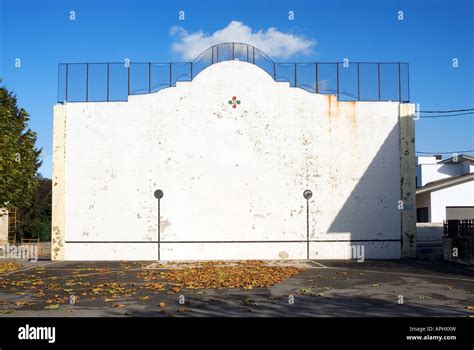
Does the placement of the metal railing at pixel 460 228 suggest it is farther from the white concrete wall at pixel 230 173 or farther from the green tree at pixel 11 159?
the green tree at pixel 11 159

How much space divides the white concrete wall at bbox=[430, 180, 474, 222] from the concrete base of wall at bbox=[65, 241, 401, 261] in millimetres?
14614

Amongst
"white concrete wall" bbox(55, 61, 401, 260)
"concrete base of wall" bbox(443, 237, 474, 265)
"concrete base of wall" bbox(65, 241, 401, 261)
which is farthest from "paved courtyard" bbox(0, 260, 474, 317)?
"white concrete wall" bbox(55, 61, 401, 260)

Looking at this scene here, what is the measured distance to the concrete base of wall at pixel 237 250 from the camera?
2358 cm

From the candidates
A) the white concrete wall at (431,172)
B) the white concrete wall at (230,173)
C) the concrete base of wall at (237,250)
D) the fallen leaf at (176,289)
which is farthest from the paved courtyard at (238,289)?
the white concrete wall at (431,172)

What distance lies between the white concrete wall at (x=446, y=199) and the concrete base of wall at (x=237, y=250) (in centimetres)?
1461

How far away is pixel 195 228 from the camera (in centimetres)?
2369

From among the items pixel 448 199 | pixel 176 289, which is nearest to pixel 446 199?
pixel 448 199

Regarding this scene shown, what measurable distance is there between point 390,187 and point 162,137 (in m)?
10.5

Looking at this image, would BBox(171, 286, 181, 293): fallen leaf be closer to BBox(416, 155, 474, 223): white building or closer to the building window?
BBox(416, 155, 474, 223): white building

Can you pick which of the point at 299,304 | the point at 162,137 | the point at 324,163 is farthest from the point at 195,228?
the point at 299,304

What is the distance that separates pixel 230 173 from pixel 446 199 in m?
→ 19.9

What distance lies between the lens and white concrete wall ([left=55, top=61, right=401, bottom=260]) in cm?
2367
